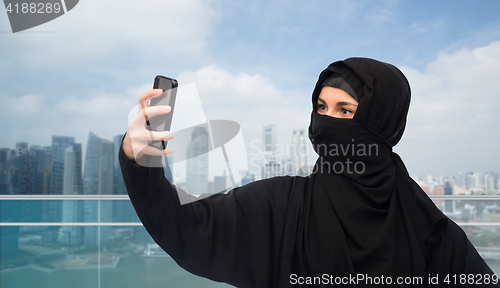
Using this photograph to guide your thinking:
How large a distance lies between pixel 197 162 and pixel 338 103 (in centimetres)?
41

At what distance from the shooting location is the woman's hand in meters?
0.46

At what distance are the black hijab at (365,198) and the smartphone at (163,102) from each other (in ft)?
1.47

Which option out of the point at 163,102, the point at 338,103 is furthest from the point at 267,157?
the point at 163,102

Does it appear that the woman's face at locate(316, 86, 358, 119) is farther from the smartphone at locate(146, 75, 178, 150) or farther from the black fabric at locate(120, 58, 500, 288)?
the smartphone at locate(146, 75, 178, 150)

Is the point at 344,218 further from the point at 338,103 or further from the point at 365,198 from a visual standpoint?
the point at 338,103

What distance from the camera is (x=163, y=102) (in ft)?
1.57

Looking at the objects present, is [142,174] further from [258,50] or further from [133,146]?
[258,50]

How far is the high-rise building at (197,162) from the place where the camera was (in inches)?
26.9

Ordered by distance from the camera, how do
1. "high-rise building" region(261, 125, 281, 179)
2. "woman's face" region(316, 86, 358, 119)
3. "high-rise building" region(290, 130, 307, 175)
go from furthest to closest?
"high-rise building" region(290, 130, 307, 175), "high-rise building" region(261, 125, 281, 179), "woman's face" region(316, 86, 358, 119)

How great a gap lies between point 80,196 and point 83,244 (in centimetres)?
33

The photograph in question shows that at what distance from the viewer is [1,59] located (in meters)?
14.1

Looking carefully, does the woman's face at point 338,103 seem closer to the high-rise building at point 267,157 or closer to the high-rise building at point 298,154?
the high-rise building at point 267,157

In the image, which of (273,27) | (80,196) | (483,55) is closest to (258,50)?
(273,27)

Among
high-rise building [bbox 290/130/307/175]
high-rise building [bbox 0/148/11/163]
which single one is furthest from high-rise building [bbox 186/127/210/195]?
high-rise building [bbox 0/148/11/163]
